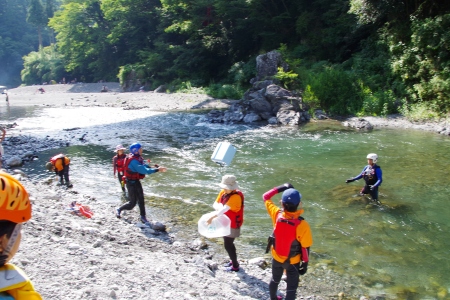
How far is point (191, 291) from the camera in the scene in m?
4.97

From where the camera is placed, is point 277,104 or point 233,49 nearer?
point 277,104

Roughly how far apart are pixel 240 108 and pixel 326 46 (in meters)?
12.1

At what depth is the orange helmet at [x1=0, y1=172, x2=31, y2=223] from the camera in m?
1.89

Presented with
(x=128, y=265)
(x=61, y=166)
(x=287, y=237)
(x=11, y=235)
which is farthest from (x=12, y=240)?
(x=61, y=166)

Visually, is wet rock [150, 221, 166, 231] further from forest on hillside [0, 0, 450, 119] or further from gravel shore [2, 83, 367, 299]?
forest on hillside [0, 0, 450, 119]

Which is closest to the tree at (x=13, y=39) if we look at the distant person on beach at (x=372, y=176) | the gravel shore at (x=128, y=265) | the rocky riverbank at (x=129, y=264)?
the rocky riverbank at (x=129, y=264)

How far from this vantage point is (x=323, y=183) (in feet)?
39.1

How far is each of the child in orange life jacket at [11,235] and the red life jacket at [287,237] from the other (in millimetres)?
3183

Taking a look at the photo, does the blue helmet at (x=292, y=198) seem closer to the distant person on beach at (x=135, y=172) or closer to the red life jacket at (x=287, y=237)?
the red life jacket at (x=287, y=237)

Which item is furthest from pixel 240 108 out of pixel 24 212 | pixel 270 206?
pixel 24 212

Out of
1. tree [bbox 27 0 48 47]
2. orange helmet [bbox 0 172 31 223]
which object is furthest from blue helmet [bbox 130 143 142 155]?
tree [bbox 27 0 48 47]

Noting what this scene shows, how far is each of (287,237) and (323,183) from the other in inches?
301

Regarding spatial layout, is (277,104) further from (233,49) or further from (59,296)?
(59,296)

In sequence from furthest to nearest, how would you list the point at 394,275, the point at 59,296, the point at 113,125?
the point at 113,125
the point at 394,275
the point at 59,296
